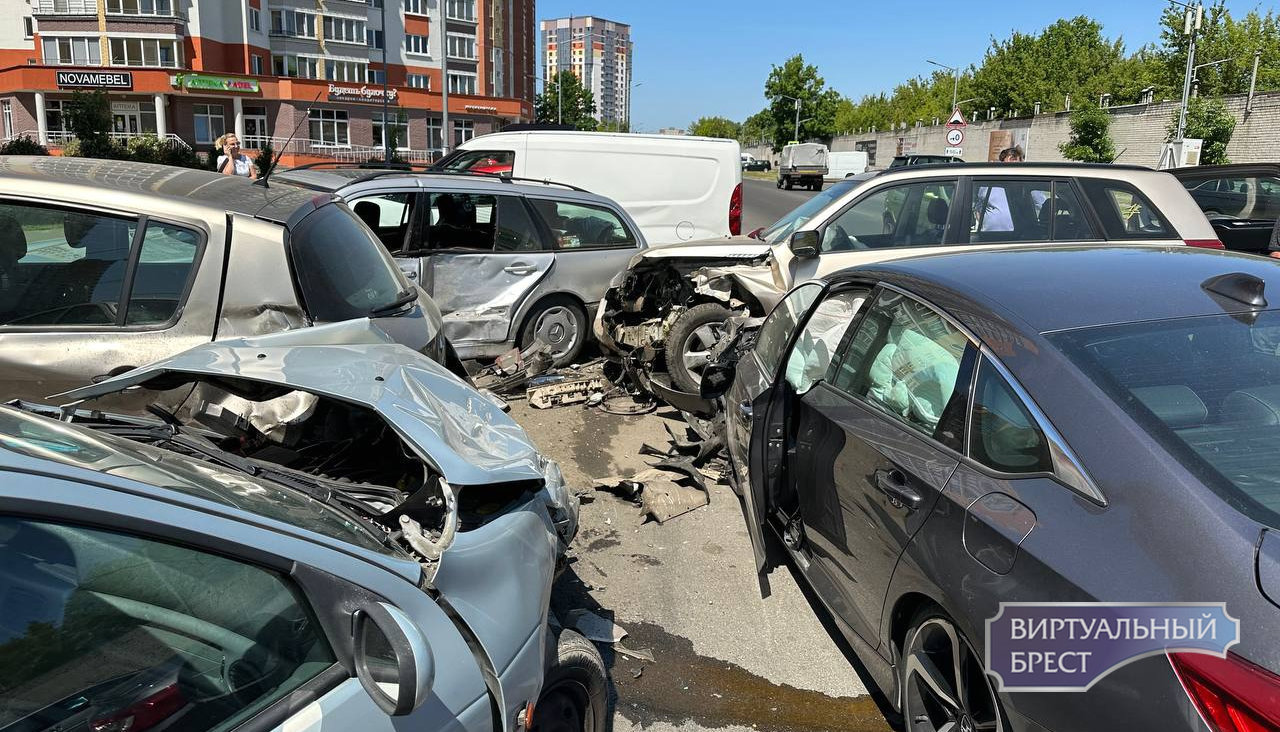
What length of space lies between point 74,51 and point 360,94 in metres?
17.3

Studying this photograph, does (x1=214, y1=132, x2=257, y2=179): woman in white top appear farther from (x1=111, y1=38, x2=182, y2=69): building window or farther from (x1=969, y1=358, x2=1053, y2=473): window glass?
(x1=111, y1=38, x2=182, y2=69): building window

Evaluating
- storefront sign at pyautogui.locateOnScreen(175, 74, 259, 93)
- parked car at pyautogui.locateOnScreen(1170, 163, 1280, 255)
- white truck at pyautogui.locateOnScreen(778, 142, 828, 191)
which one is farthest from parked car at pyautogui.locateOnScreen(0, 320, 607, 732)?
storefront sign at pyautogui.locateOnScreen(175, 74, 259, 93)

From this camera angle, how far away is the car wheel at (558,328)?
7629mm

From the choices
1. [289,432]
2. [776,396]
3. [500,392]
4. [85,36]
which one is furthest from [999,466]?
[85,36]

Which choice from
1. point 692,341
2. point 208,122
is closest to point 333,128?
point 208,122

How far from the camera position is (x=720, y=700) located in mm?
3371

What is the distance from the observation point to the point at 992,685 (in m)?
2.18

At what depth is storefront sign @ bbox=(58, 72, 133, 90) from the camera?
5337cm

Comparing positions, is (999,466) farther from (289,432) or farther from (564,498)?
(289,432)

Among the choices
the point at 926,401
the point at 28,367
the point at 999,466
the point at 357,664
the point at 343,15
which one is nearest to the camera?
the point at 357,664

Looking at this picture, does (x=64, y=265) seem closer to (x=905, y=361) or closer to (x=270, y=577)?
(x=270, y=577)

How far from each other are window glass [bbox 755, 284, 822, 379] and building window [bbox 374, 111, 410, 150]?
198ft

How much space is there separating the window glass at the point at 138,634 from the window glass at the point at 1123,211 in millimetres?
7229

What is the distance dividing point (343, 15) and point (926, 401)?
7004cm
